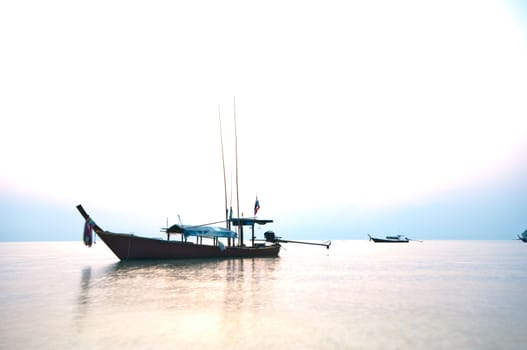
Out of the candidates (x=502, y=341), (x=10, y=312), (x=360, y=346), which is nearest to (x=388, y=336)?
(x=360, y=346)

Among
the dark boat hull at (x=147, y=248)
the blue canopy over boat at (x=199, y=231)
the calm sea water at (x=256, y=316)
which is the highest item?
the blue canopy over boat at (x=199, y=231)

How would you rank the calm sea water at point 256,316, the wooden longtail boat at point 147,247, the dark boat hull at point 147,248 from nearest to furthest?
the calm sea water at point 256,316 < the wooden longtail boat at point 147,247 < the dark boat hull at point 147,248

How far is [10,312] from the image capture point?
15359 millimetres

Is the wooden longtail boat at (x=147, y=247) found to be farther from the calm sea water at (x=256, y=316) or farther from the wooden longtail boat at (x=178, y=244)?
Result: the calm sea water at (x=256, y=316)

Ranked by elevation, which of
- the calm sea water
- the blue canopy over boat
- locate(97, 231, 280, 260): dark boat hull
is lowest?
the calm sea water

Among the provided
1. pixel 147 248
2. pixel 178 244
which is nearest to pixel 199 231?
pixel 178 244

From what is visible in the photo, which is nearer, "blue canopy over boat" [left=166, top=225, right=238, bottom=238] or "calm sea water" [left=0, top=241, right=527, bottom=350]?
"calm sea water" [left=0, top=241, right=527, bottom=350]

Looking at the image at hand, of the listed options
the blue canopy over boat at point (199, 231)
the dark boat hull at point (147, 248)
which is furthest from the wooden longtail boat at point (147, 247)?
the blue canopy over boat at point (199, 231)

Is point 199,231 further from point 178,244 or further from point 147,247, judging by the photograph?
point 147,247

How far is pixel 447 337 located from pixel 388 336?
72.6 inches

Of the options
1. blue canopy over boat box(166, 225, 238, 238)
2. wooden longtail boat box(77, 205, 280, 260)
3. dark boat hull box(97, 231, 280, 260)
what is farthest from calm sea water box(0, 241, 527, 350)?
blue canopy over boat box(166, 225, 238, 238)

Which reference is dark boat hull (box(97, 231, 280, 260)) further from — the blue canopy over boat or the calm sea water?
the calm sea water

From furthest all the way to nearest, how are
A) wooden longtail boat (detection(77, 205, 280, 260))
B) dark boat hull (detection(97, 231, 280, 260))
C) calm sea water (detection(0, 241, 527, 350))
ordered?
dark boat hull (detection(97, 231, 280, 260)) → wooden longtail boat (detection(77, 205, 280, 260)) → calm sea water (detection(0, 241, 527, 350))

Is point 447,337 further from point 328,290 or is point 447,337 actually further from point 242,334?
point 328,290
